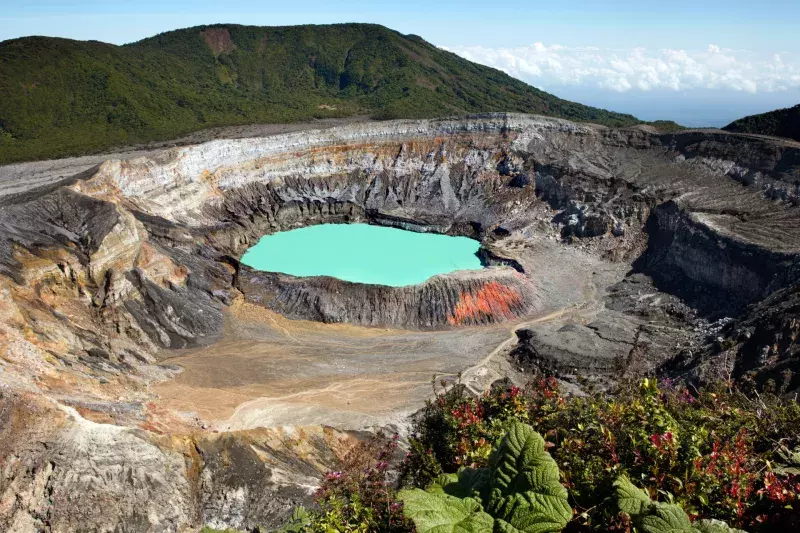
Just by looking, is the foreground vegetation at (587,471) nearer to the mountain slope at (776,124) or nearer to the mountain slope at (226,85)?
the mountain slope at (776,124)

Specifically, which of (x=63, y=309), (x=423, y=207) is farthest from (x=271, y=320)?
(x=423, y=207)

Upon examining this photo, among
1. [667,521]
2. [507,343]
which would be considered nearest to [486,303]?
[507,343]

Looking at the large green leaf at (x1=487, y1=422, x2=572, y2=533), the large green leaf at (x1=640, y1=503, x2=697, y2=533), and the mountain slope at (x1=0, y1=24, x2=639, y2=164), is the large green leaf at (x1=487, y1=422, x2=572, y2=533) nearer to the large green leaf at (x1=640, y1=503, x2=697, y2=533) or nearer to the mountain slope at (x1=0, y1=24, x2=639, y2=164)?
the large green leaf at (x1=640, y1=503, x2=697, y2=533)

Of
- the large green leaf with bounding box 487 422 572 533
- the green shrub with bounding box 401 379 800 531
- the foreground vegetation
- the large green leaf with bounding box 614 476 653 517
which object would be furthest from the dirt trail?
the large green leaf with bounding box 487 422 572 533

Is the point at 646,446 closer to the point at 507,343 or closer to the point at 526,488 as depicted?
the point at 526,488

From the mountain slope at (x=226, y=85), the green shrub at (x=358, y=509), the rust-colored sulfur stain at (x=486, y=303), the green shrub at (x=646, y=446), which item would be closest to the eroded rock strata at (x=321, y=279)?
the rust-colored sulfur stain at (x=486, y=303)
